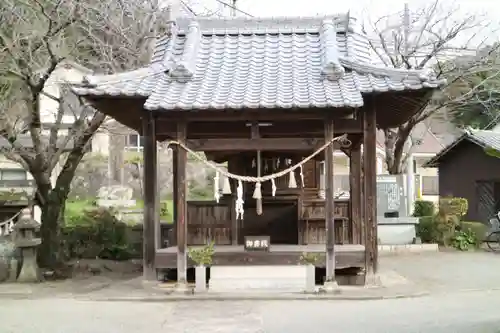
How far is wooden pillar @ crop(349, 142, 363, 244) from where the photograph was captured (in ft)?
47.2

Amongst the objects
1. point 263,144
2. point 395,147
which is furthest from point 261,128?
point 395,147

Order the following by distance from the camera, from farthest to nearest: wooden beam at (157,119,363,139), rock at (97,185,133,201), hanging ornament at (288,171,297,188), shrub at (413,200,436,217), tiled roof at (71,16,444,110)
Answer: rock at (97,185,133,201), shrub at (413,200,436,217), hanging ornament at (288,171,297,188), wooden beam at (157,119,363,139), tiled roof at (71,16,444,110)

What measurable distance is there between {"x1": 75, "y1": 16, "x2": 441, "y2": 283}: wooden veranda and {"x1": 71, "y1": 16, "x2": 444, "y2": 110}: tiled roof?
0.08 ft

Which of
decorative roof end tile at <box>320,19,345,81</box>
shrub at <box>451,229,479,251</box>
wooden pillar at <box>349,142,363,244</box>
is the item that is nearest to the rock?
shrub at <box>451,229,479,251</box>

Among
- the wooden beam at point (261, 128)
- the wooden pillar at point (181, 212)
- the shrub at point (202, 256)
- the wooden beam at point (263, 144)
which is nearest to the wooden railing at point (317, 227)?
the wooden beam at point (261, 128)

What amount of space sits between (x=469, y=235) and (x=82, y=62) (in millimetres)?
14556

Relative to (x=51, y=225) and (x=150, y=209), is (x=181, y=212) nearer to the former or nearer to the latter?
(x=150, y=209)

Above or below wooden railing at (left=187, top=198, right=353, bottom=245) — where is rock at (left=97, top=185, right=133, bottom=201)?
above

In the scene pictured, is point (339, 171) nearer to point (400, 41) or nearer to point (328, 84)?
point (400, 41)

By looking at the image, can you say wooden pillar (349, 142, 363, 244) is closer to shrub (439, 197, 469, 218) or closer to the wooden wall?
the wooden wall

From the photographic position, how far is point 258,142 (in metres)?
12.3

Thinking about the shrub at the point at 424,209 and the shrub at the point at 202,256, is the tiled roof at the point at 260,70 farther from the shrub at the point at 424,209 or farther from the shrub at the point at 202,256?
the shrub at the point at 424,209

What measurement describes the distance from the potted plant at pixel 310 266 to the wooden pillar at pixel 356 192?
1.97m

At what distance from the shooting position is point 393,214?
22953 millimetres
